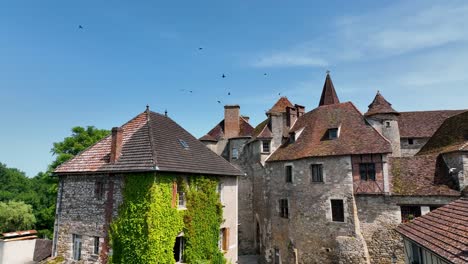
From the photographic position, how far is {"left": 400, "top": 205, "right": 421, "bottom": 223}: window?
17250 mm

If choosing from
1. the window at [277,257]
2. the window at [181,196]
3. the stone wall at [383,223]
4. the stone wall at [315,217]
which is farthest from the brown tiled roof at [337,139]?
the window at [181,196]

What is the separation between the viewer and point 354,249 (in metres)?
18.0

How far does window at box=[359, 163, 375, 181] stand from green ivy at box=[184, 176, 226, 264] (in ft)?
32.9

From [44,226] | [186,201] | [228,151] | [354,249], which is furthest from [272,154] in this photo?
[44,226]

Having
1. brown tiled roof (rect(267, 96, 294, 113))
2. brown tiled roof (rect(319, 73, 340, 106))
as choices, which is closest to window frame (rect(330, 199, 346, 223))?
brown tiled roof (rect(267, 96, 294, 113))

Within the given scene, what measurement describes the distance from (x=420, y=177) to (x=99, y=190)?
1950cm

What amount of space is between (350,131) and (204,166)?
1167 cm

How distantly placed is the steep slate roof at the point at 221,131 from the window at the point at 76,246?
55.3ft

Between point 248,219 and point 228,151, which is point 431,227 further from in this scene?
point 228,151

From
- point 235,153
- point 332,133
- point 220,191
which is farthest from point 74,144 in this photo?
point 332,133

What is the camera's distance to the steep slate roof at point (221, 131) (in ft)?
98.9

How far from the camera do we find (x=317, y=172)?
803 inches

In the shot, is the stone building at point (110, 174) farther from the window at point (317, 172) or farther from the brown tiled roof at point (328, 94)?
the brown tiled roof at point (328, 94)

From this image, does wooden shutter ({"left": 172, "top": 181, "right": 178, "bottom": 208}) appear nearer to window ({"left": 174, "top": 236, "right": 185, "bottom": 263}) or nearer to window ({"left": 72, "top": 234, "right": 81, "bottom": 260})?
window ({"left": 174, "top": 236, "right": 185, "bottom": 263})
